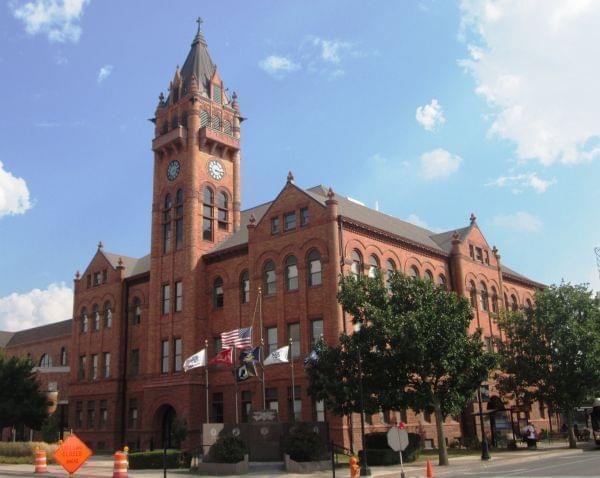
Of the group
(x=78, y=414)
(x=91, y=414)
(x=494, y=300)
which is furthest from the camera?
(x=494, y=300)

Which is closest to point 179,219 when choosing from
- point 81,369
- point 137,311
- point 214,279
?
point 214,279

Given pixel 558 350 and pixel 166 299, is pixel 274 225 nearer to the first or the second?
pixel 166 299

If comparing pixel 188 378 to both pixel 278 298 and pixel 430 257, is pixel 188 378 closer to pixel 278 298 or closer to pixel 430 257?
pixel 278 298

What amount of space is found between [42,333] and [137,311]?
37.1 metres

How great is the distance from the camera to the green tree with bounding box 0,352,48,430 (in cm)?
4803

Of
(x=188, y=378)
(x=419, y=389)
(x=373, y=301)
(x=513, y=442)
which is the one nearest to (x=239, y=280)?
(x=188, y=378)

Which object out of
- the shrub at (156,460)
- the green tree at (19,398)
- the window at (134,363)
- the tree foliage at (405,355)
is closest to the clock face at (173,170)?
the window at (134,363)

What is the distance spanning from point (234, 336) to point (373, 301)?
8.17 meters

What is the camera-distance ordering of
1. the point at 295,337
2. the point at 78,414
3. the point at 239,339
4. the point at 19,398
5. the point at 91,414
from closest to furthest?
1. the point at 239,339
2. the point at 295,337
3. the point at 19,398
4. the point at 91,414
5. the point at 78,414

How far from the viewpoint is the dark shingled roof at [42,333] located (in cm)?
7807

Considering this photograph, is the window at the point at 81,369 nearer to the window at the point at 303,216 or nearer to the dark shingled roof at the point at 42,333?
the dark shingled roof at the point at 42,333

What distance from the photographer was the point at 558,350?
132ft

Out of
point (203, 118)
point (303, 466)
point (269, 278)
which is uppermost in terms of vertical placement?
point (203, 118)

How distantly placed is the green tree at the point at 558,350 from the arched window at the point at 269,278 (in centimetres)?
1524
